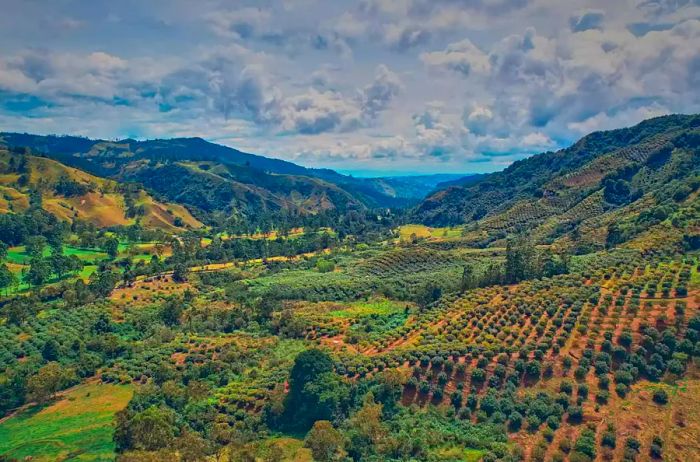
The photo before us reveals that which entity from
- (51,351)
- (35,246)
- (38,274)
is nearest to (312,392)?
(51,351)

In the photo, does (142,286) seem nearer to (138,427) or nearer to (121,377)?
(121,377)

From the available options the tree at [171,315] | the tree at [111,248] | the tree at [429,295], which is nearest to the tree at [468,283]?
the tree at [429,295]

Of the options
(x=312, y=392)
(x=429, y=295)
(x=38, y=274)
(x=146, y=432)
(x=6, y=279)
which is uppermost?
(x=429, y=295)

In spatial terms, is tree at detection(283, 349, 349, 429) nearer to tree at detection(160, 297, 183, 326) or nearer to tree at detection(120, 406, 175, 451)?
tree at detection(120, 406, 175, 451)

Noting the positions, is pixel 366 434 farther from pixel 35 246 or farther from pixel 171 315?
pixel 35 246

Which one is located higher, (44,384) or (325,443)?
(325,443)

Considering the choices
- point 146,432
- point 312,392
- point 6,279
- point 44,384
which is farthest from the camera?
point 6,279
